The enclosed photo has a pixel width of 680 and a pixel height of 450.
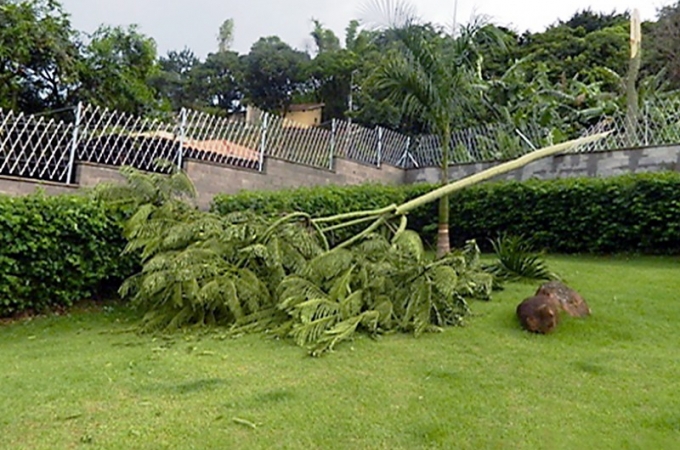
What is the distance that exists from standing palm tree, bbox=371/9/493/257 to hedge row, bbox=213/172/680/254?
1.58 m

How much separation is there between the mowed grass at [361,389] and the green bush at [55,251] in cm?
52

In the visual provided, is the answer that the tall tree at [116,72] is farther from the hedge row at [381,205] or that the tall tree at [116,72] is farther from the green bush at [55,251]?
the green bush at [55,251]

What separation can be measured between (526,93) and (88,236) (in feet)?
36.5

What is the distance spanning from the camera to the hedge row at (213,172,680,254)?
6.91 metres

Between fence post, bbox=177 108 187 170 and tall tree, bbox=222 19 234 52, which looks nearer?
fence post, bbox=177 108 187 170

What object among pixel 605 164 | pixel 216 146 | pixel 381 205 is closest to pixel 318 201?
pixel 381 205

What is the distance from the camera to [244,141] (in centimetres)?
922

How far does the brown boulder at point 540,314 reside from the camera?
4.03 meters

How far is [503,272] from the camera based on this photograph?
18.9ft

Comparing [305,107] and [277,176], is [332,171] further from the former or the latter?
[305,107]

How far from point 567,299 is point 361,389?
88.7 inches

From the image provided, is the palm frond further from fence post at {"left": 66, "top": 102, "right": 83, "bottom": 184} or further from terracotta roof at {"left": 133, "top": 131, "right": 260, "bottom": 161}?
fence post at {"left": 66, "top": 102, "right": 83, "bottom": 184}

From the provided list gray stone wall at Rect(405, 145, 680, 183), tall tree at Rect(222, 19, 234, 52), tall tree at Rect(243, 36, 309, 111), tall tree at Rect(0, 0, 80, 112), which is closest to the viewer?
gray stone wall at Rect(405, 145, 680, 183)

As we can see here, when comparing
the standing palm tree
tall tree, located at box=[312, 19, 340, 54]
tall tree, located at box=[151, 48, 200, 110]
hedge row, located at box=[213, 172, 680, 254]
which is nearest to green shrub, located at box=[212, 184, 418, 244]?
hedge row, located at box=[213, 172, 680, 254]
